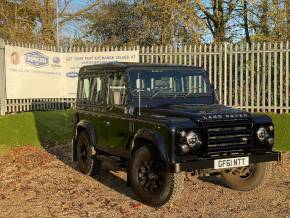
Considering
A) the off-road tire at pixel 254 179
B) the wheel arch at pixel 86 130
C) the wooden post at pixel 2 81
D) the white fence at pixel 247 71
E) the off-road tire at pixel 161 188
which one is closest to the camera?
the off-road tire at pixel 161 188

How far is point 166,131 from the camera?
19.8 ft

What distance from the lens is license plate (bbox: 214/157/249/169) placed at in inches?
242

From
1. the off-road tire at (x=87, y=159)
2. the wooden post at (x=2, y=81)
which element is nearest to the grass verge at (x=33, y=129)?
the wooden post at (x=2, y=81)

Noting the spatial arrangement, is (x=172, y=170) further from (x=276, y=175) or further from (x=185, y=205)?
(x=276, y=175)

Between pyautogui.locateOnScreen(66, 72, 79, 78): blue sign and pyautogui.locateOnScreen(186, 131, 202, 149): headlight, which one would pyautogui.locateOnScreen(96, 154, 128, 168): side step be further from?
pyautogui.locateOnScreen(66, 72, 79, 78): blue sign

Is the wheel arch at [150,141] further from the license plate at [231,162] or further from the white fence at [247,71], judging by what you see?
the white fence at [247,71]

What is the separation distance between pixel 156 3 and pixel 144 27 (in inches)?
74.7

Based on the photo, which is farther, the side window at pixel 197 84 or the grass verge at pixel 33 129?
the grass verge at pixel 33 129

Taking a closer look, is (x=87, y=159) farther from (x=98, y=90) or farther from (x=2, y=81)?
(x=2, y=81)

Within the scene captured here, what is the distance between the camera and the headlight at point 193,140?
6.01 metres

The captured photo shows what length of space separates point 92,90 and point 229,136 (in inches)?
122

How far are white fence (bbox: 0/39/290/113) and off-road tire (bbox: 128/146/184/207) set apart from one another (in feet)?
28.4

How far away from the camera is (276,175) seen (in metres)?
8.45

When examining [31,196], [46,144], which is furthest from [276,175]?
[46,144]
